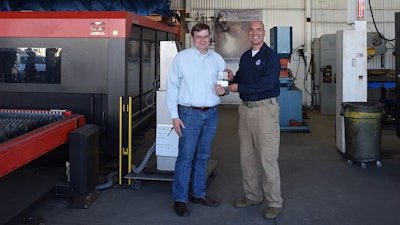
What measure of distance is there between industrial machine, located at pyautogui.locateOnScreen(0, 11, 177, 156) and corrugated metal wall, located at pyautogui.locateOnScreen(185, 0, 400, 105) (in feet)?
21.5

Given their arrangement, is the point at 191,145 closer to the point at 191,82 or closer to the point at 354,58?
the point at 191,82

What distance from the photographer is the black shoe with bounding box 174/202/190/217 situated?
3.45 meters

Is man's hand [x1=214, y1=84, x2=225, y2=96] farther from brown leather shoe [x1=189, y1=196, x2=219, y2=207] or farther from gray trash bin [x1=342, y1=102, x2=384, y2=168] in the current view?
gray trash bin [x1=342, y1=102, x2=384, y2=168]

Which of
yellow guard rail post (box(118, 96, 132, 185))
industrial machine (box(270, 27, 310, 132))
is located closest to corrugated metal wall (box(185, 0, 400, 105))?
industrial machine (box(270, 27, 310, 132))

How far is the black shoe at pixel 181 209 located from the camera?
11.3 feet

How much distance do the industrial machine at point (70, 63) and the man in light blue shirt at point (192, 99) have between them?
1158 millimetres

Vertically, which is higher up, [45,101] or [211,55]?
[211,55]

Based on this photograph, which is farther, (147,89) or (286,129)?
(286,129)

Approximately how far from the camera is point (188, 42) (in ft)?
36.9

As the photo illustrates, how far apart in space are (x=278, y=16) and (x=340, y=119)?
5946mm

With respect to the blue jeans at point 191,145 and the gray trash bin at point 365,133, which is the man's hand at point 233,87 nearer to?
the blue jeans at point 191,145

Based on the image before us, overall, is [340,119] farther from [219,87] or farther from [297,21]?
[297,21]

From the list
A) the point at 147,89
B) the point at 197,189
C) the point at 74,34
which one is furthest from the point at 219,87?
the point at 147,89

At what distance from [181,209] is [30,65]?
8.05 ft
